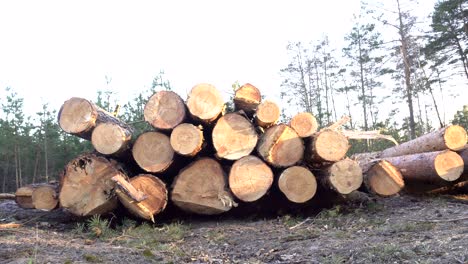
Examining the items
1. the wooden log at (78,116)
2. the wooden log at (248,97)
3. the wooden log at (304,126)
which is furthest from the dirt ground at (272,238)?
the wooden log at (248,97)

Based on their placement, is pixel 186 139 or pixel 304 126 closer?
pixel 186 139

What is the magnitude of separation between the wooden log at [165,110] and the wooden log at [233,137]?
53 centimetres

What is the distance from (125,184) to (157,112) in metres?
1.06

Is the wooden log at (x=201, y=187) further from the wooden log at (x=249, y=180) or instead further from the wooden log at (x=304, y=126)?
the wooden log at (x=304, y=126)

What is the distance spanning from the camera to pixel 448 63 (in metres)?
19.3

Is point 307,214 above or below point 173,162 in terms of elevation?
below

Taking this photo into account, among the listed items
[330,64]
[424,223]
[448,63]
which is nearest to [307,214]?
[424,223]

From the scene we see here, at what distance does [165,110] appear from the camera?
561 cm

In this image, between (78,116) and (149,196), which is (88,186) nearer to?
(149,196)

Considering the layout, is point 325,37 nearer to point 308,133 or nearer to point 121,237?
point 308,133

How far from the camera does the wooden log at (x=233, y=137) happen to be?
557 cm

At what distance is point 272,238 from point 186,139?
1.70 m

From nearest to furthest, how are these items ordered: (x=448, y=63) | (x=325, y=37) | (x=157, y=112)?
(x=157, y=112) < (x=448, y=63) < (x=325, y=37)

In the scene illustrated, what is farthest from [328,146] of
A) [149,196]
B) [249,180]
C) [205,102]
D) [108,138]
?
[108,138]
